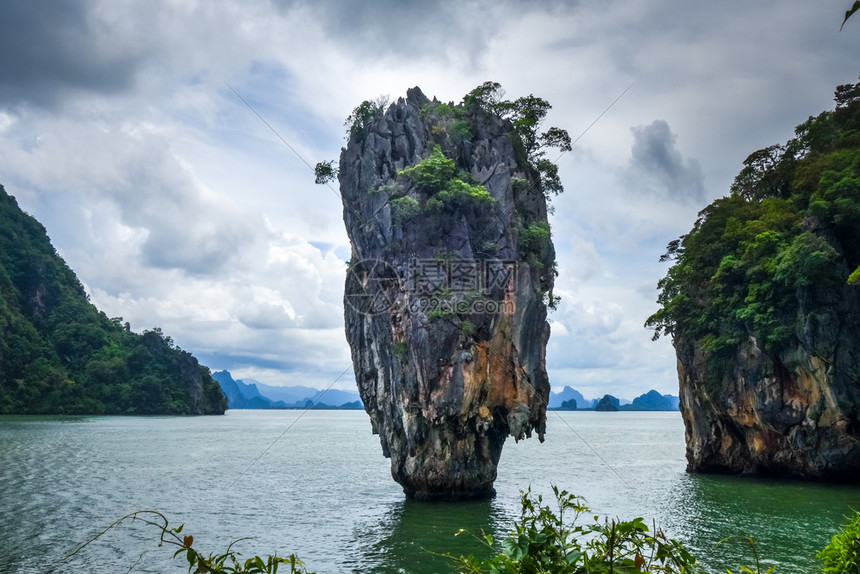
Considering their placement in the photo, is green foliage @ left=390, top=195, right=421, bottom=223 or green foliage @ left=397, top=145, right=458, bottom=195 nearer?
green foliage @ left=390, top=195, right=421, bottom=223

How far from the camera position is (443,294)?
A: 75.8 ft

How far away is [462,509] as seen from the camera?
72.3ft

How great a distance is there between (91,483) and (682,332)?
31.5 meters

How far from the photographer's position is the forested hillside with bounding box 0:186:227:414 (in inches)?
3410

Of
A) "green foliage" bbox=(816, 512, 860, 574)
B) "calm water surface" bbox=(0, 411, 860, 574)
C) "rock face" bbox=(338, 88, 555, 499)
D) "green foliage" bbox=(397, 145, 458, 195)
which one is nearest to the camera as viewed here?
"green foliage" bbox=(816, 512, 860, 574)

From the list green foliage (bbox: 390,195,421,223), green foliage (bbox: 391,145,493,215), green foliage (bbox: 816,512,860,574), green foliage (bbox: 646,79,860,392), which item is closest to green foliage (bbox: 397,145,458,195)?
green foliage (bbox: 391,145,493,215)

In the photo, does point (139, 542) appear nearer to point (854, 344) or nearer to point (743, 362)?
point (743, 362)

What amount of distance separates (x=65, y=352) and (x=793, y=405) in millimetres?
102487

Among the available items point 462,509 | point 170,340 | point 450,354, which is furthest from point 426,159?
point 170,340

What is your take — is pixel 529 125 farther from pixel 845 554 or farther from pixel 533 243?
pixel 845 554

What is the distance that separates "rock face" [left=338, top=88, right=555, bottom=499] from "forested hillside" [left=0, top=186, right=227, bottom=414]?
8081cm

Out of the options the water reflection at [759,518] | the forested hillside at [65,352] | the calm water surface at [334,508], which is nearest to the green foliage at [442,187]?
the calm water surface at [334,508]

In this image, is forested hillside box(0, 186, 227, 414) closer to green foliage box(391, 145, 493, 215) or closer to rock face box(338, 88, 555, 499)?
rock face box(338, 88, 555, 499)

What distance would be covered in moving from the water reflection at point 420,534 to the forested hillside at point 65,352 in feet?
274
